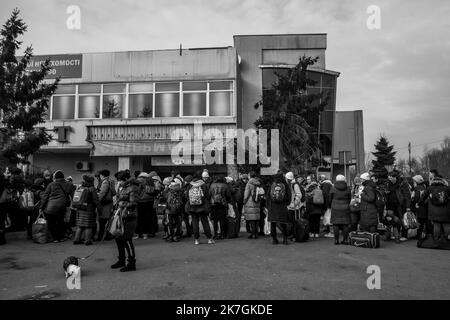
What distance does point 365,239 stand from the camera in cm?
945

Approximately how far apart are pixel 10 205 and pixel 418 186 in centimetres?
1094

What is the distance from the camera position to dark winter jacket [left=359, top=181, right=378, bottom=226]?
9.58 m

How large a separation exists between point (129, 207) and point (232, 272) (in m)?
2.07

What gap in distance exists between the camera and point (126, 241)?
267 inches

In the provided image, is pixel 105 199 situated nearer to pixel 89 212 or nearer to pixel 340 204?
pixel 89 212

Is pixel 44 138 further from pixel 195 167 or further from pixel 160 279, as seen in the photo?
pixel 195 167

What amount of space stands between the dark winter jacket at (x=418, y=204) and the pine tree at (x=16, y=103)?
10521 millimetres

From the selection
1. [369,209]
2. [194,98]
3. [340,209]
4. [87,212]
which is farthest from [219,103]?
[369,209]

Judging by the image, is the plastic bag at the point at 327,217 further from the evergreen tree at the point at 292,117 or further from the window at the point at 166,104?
the window at the point at 166,104

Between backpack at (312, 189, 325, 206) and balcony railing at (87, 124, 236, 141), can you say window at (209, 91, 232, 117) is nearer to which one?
balcony railing at (87, 124, 236, 141)
